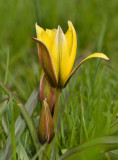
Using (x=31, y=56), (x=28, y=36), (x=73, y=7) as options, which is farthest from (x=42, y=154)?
(x=73, y=7)

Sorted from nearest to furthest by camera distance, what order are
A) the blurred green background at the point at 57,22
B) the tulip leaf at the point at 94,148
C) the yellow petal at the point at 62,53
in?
the tulip leaf at the point at 94,148, the yellow petal at the point at 62,53, the blurred green background at the point at 57,22

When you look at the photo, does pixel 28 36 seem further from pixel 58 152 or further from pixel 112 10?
pixel 58 152

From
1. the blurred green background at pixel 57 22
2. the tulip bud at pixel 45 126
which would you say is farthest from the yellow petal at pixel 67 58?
the blurred green background at pixel 57 22

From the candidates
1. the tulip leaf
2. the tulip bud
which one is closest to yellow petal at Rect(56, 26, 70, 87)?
the tulip bud

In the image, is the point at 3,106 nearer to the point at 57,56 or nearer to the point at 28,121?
the point at 28,121

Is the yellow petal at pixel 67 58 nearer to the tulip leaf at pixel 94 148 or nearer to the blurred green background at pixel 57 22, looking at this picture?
the tulip leaf at pixel 94 148

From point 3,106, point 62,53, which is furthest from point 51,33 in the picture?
point 3,106
